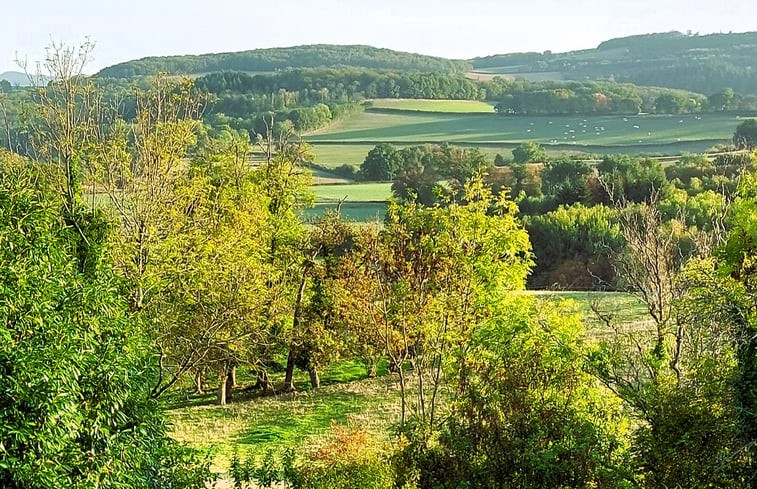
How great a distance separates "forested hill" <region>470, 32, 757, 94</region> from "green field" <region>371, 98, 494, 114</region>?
127 ft

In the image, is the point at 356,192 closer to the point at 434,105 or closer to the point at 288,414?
the point at 288,414

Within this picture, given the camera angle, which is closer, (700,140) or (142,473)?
(142,473)

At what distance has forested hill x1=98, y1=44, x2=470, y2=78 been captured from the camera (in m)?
150

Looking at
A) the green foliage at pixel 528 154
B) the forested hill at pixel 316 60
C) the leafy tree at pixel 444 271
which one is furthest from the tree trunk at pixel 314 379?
the forested hill at pixel 316 60

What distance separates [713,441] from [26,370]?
349 inches

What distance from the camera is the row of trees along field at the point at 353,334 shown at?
31.2ft

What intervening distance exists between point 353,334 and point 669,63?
140987 millimetres

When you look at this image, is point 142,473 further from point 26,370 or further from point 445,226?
point 445,226

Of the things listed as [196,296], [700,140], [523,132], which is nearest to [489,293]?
[196,296]

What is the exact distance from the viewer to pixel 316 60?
540 ft

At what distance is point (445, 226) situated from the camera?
57.1ft

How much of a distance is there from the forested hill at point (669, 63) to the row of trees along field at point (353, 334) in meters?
112

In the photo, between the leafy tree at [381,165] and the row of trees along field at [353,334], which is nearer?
the row of trees along field at [353,334]

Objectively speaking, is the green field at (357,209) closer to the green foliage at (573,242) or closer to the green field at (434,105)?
the green foliage at (573,242)
